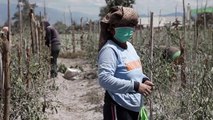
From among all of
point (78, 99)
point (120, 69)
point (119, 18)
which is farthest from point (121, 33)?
point (78, 99)

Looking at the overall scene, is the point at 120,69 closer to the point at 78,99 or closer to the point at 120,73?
the point at 120,73

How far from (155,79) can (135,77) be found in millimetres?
1633

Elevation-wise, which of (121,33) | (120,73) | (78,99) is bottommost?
(78,99)

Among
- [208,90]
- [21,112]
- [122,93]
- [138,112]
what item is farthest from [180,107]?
[21,112]

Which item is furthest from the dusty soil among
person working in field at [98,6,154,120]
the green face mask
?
the green face mask

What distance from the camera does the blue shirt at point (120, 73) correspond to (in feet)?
7.64

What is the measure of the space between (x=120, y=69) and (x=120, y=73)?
23 millimetres

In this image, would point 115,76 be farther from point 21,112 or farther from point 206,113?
point 21,112

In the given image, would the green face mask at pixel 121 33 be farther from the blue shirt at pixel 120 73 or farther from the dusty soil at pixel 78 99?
the dusty soil at pixel 78 99

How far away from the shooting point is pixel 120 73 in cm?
241

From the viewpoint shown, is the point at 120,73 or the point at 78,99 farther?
the point at 78,99

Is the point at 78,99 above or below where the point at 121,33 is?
below

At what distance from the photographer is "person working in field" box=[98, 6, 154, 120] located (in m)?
2.34

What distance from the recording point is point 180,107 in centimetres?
321
